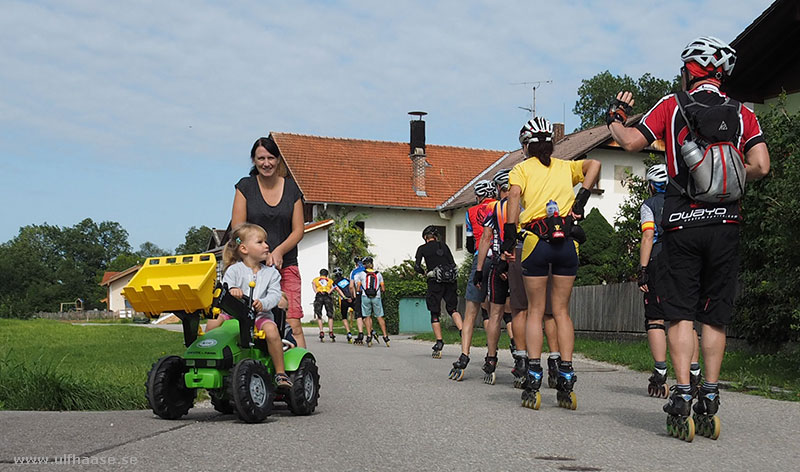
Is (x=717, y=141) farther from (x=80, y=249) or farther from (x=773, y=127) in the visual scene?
(x=80, y=249)

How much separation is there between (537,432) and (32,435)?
300cm

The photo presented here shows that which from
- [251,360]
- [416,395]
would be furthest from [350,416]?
[416,395]

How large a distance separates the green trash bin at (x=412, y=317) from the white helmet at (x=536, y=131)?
896 inches

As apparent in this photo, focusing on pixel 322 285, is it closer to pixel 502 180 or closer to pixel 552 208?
pixel 502 180

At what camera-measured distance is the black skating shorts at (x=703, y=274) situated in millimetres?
5719

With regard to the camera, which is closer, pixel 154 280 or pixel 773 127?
pixel 154 280

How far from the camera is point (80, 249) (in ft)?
529

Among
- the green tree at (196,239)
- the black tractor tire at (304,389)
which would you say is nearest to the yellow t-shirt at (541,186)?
the black tractor tire at (304,389)

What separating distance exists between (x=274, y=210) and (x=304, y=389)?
162cm

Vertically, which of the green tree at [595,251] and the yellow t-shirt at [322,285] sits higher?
the green tree at [595,251]

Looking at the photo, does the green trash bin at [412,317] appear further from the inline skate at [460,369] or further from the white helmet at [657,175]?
the white helmet at [657,175]

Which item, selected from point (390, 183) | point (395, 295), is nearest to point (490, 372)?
point (395, 295)

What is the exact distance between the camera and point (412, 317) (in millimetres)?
30641

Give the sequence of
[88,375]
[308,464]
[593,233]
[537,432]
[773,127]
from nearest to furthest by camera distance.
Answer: [308,464]
[537,432]
[88,375]
[773,127]
[593,233]
